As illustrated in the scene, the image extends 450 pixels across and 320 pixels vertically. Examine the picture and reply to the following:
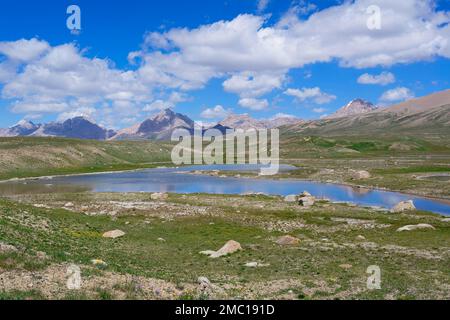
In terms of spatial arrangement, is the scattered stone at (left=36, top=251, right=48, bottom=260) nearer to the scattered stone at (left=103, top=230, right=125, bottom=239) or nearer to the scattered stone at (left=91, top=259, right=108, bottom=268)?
the scattered stone at (left=91, top=259, right=108, bottom=268)

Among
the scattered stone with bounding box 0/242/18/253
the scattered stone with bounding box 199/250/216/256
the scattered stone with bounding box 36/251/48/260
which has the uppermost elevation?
the scattered stone with bounding box 0/242/18/253

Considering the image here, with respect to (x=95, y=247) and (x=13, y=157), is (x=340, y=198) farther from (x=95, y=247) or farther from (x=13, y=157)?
(x=13, y=157)

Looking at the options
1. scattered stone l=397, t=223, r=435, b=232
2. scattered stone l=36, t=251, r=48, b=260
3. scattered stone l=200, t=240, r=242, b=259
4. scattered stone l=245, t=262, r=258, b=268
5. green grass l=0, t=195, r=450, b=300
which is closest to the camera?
scattered stone l=36, t=251, r=48, b=260

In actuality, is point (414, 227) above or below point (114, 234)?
below

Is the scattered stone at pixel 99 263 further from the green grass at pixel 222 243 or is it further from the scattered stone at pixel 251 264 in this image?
the scattered stone at pixel 251 264

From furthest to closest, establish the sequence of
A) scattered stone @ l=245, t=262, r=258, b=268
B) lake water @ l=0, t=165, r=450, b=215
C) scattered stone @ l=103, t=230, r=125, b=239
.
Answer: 1. lake water @ l=0, t=165, r=450, b=215
2. scattered stone @ l=103, t=230, r=125, b=239
3. scattered stone @ l=245, t=262, r=258, b=268

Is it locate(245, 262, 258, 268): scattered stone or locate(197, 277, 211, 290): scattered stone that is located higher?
locate(197, 277, 211, 290): scattered stone

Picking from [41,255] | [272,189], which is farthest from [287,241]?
[272,189]

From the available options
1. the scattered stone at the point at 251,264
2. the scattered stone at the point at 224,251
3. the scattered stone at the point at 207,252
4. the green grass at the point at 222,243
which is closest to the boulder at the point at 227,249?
the scattered stone at the point at 224,251

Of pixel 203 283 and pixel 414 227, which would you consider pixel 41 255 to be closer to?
pixel 203 283

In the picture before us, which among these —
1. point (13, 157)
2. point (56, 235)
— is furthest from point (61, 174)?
point (56, 235)

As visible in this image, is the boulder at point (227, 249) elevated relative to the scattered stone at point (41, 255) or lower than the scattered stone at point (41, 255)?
lower

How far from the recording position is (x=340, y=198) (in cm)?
9044

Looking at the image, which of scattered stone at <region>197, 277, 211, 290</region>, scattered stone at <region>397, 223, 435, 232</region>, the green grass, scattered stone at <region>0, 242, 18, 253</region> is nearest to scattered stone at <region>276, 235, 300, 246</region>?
the green grass
